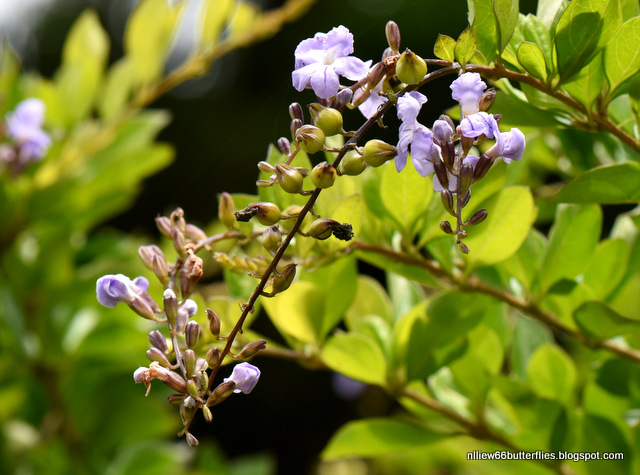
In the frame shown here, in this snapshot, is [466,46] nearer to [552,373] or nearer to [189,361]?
[189,361]

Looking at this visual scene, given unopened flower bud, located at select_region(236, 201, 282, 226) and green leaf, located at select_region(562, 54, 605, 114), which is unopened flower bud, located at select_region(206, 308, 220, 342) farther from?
green leaf, located at select_region(562, 54, 605, 114)

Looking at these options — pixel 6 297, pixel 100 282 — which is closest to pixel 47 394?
pixel 6 297

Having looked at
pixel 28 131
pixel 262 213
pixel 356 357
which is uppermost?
pixel 262 213

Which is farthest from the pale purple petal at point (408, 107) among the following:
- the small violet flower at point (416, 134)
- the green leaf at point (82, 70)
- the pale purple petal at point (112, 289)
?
the green leaf at point (82, 70)

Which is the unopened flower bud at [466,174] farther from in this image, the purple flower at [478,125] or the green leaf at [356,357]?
the green leaf at [356,357]

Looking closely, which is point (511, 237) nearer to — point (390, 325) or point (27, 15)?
point (390, 325)

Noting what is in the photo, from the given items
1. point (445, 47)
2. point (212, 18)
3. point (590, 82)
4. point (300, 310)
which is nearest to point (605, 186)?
point (590, 82)

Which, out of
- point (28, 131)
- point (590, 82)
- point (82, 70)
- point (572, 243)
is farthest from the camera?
point (82, 70)
